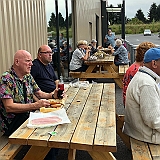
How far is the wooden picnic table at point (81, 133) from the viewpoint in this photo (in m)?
2.32

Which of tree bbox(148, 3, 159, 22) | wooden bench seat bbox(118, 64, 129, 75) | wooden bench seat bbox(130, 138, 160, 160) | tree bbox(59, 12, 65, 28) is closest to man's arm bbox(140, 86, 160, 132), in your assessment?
wooden bench seat bbox(130, 138, 160, 160)

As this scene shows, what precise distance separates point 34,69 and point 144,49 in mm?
1721

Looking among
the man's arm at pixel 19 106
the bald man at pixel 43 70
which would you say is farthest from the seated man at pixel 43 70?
the man's arm at pixel 19 106

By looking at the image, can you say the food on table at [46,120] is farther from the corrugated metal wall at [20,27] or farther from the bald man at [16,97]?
the corrugated metal wall at [20,27]

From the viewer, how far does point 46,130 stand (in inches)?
101

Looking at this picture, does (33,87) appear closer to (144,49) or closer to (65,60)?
(144,49)

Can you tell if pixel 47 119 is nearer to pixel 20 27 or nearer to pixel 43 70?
pixel 43 70

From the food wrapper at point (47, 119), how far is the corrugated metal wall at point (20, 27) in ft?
4.40

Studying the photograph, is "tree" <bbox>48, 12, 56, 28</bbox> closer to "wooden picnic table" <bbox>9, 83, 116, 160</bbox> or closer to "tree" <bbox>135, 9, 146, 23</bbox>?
"wooden picnic table" <bbox>9, 83, 116, 160</bbox>

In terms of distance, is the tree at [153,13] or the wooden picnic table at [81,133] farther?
the tree at [153,13]

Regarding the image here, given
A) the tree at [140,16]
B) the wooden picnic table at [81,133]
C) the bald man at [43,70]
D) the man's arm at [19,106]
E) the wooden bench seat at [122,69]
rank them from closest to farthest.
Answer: the wooden picnic table at [81,133] → the man's arm at [19,106] → the bald man at [43,70] → the wooden bench seat at [122,69] → the tree at [140,16]

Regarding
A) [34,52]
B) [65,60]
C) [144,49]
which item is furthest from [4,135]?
[65,60]

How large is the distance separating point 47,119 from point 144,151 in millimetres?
1024

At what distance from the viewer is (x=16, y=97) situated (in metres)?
3.29
